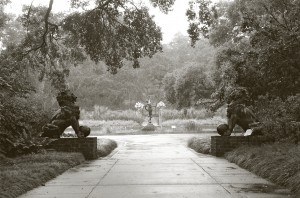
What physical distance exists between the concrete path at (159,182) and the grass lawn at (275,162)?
0.21m

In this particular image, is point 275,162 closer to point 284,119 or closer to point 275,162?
point 275,162

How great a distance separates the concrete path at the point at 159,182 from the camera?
24.3 feet

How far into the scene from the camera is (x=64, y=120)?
548 inches

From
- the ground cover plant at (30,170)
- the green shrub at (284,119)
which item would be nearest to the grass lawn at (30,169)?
the ground cover plant at (30,170)

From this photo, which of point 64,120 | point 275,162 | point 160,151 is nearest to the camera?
point 275,162

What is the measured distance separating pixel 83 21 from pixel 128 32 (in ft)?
6.63

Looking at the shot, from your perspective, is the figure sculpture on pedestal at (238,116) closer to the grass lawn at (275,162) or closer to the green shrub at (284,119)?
the grass lawn at (275,162)

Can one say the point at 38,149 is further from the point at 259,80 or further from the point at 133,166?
the point at 259,80

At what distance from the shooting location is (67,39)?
62.0 ft

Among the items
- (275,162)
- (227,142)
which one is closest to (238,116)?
(227,142)

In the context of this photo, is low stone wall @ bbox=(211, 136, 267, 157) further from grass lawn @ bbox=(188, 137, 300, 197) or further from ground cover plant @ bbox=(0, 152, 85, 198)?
ground cover plant @ bbox=(0, 152, 85, 198)

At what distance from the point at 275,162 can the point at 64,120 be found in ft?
23.7

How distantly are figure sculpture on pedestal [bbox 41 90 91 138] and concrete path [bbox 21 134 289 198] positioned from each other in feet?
6.91

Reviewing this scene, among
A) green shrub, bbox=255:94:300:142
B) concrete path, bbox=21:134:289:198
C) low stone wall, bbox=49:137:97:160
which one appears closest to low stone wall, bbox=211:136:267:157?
green shrub, bbox=255:94:300:142
